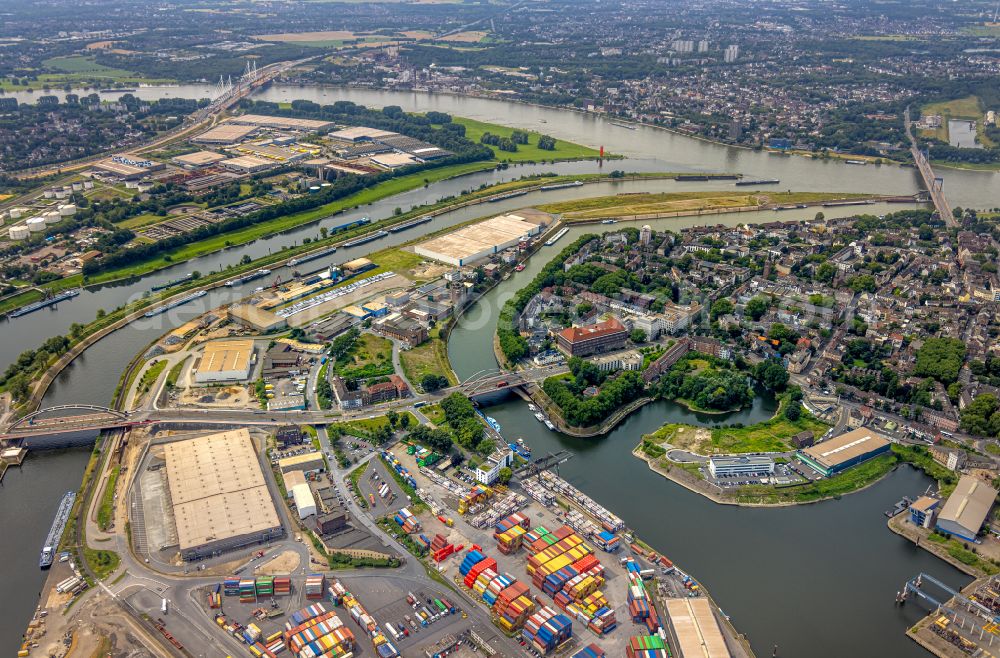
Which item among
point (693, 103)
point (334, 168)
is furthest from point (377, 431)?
point (693, 103)

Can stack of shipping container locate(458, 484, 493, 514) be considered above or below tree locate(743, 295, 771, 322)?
below

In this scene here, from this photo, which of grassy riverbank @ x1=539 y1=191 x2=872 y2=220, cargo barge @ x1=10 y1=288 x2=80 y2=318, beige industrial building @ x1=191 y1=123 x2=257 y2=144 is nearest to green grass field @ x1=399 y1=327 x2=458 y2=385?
cargo barge @ x1=10 y1=288 x2=80 y2=318

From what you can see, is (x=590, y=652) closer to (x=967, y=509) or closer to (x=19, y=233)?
(x=967, y=509)

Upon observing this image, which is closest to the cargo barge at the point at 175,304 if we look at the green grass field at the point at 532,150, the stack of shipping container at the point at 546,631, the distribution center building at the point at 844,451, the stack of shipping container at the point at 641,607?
the stack of shipping container at the point at 546,631

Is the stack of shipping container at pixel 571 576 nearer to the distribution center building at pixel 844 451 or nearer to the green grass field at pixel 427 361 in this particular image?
the distribution center building at pixel 844 451

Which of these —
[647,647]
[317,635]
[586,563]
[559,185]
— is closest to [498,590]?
[586,563]

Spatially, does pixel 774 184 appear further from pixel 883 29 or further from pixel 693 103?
pixel 883 29

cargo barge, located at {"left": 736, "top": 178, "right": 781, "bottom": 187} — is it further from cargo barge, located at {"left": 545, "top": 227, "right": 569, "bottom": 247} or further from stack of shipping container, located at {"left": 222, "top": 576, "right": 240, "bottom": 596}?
stack of shipping container, located at {"left": 222, "top": 576, "right": 240, "bottom": 596}
